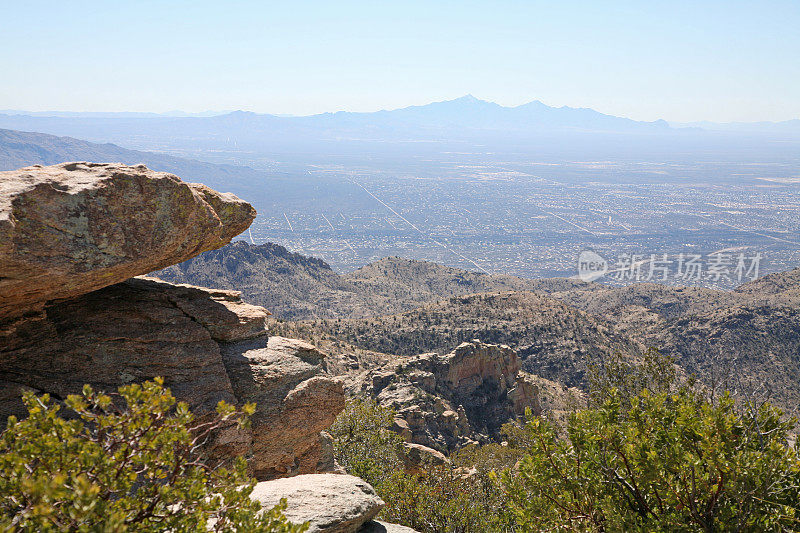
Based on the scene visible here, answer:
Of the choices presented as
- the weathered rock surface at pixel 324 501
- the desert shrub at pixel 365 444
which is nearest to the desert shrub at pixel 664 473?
the weathered rock surface at pixel 324 501

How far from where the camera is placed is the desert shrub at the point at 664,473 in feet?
23.8

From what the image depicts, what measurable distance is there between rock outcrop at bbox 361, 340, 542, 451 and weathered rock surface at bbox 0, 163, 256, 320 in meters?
24.9

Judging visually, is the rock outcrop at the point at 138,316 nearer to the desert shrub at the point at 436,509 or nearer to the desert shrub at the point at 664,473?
the desert shrub at the point at 436,509

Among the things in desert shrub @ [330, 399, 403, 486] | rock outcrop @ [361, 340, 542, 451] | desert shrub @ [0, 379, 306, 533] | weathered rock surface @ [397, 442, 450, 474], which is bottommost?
rock outcrop @ [361, 340, 542, 451]

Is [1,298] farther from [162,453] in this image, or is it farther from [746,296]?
[746,296]

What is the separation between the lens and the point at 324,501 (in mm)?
9609

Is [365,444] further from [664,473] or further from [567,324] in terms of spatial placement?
[567,324]

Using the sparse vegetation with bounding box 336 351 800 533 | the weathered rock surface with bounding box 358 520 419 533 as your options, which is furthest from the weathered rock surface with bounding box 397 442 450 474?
the sparse vegetation with bounding box 336 351 800 533

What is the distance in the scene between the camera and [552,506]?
912 centimetres

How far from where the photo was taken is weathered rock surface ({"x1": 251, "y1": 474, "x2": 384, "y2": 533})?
910cm

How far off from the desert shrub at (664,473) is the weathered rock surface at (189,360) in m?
6.42

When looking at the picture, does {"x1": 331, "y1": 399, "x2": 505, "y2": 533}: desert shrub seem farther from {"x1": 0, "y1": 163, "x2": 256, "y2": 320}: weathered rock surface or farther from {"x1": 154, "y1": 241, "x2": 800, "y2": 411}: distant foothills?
{"x1": 154, "y1": 241, "x2": 800, "y2": 411}: distant foothills

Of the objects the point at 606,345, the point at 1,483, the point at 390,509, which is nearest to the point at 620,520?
the point at 1,483

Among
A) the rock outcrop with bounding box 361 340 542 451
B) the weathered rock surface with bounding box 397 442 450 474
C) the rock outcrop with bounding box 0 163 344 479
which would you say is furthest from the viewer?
the rock outcrop with bounding box 361 340 542 451
